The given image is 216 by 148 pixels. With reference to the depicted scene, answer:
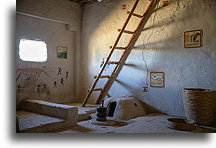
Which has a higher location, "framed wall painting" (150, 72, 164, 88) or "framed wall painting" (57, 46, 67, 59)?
"framed wall painting" (57, 46, 67, 59)

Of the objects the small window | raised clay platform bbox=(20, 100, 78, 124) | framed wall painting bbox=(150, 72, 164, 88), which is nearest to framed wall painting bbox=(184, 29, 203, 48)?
framed wall painting bbox=(150, 72, 164, 88)

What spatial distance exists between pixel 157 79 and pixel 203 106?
1.15m

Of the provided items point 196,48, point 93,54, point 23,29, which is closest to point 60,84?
point 93,54

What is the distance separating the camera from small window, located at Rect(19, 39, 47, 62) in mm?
4499

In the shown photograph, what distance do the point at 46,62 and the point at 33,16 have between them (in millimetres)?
1122

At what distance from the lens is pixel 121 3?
15.6 feet

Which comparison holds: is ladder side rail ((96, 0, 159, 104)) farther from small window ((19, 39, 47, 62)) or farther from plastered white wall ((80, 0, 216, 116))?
small window ((19, 39, 47, 62))

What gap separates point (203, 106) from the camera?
311 centimetres

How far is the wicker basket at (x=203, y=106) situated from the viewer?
10.2 feet

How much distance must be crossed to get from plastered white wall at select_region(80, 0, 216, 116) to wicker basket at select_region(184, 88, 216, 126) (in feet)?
1.39

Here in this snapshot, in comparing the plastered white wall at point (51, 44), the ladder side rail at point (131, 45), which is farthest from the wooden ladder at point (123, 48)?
the plastered white wall at point (51, 44)

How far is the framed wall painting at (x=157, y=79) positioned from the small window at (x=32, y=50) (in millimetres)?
2652

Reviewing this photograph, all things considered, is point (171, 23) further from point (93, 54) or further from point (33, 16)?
point (33, 16)

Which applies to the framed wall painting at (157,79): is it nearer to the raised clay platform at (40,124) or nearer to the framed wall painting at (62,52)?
the raised clay platform at (40,124)
